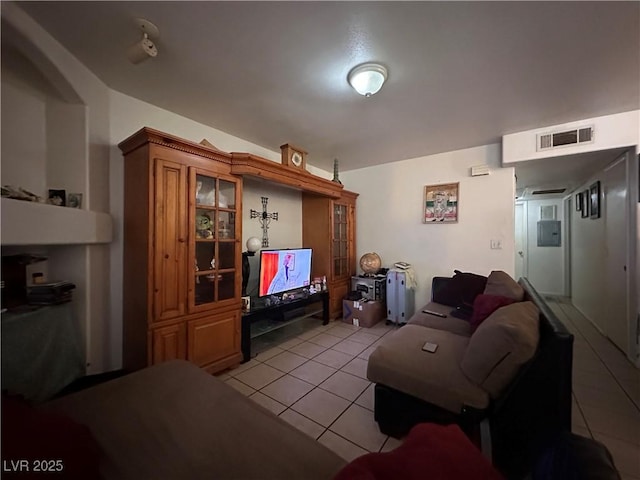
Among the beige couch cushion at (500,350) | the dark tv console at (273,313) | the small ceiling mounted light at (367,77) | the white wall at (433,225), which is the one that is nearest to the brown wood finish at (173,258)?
the dark tv console at (273,313)

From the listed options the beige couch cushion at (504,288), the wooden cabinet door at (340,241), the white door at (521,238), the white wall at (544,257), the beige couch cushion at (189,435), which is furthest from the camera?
the white door at (521,238)

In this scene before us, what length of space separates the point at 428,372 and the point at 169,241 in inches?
79.8

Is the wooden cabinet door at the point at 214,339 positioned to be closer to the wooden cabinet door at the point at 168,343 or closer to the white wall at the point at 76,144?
the wooden cabinet door at the point at 168,343

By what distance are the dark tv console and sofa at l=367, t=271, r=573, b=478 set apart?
133 cm

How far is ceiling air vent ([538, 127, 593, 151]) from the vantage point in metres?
2.50

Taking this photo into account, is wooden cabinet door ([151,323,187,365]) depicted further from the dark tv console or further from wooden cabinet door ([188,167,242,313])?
the dark tv console

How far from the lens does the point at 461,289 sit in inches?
119

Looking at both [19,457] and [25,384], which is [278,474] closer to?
[19,457]

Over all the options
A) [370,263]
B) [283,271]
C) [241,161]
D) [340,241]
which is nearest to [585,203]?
[370,263]

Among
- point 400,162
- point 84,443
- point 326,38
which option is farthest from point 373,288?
point 84,443

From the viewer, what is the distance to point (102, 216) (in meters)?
1.94

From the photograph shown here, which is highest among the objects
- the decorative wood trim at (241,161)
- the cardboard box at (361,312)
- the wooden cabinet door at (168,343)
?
the decorative wood trim at (241,161)

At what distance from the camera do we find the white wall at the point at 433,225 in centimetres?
319

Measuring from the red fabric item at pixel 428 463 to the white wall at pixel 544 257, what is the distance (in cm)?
627
